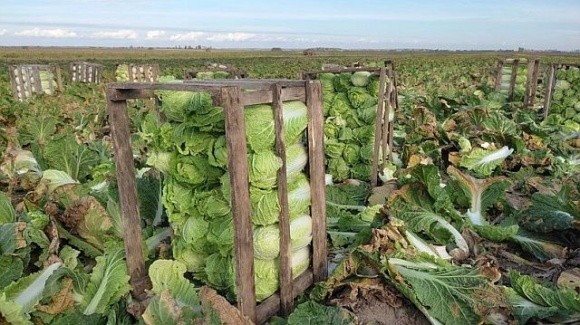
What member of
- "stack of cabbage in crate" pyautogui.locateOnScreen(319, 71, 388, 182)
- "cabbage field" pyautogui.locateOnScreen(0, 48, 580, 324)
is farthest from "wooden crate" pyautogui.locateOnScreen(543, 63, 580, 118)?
"cabbage field" pyautogui.locateOnScreen(0, 48, 580, 324)

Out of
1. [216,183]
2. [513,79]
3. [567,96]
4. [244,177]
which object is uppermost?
[244,177]

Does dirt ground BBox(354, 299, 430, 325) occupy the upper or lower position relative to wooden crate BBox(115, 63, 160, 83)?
lower

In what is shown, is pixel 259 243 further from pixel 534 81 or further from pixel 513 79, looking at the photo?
pixel 513 79

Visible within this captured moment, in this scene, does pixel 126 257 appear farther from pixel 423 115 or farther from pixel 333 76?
pixel 423 115

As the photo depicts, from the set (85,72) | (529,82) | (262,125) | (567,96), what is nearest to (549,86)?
(567,96)

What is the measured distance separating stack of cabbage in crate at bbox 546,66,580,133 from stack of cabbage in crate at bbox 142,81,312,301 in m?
11.2

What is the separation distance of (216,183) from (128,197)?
0.66 m

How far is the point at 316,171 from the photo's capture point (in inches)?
147

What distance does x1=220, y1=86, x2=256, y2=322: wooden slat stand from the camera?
2.82 metres

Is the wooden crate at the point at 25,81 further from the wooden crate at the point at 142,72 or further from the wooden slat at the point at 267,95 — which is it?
the wooden slat at the point at 267,95

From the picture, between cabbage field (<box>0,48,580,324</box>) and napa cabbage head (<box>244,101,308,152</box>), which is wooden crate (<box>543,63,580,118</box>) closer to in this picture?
cabbage field (<box>0,48,580,324</box>)

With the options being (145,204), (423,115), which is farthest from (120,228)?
(423,115)

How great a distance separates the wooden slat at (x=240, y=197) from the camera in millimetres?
2820

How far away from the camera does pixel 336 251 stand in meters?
4.59
